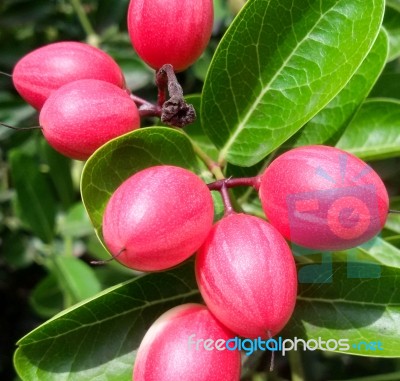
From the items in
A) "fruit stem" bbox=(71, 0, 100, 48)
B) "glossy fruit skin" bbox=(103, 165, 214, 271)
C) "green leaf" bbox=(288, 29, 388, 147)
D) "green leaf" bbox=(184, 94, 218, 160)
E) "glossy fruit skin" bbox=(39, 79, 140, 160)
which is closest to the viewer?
"glossy fruit skin" bbox=(103, 165, 214, 271)

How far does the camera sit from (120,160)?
1.20 metres

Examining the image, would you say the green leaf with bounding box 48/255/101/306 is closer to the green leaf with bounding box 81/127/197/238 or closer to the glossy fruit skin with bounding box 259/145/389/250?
the green leaf with bounding box 81/127/197/238

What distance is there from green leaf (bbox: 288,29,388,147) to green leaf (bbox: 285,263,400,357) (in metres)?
0.29

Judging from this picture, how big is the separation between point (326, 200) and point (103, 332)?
1.62 feet

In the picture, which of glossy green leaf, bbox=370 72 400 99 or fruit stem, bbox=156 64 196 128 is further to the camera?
glossy green leaf, bbox=370 72 400 99

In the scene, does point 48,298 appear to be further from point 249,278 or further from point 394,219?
point 249,278

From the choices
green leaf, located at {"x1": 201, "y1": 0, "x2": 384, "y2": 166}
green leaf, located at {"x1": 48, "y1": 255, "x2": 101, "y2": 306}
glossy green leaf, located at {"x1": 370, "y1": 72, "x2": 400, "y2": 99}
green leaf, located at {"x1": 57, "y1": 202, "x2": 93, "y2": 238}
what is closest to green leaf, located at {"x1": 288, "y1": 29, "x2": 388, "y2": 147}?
Answer: green leaf, located at {"x1": 201, "y1": 0, "x2": 384, "y2": 166}

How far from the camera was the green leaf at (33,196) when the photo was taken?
205 centimetres

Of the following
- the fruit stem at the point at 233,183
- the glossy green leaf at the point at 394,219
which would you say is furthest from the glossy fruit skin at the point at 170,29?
the glossy green leaf at the point at 394,219

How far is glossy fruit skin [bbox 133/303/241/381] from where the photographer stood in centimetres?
107

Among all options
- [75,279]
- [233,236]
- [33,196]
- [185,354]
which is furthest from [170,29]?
[33,196]

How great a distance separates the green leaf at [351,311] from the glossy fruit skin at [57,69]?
553 millimetres

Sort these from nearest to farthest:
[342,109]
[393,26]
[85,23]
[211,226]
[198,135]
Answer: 1. [211,226]
2. [342,109]
3. [198,135]
4. [393,26]
5. [85,23]

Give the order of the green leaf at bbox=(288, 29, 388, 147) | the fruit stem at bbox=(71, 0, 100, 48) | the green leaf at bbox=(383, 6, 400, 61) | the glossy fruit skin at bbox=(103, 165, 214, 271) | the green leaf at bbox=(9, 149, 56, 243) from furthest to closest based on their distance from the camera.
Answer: the fruit stem at bbox=(71, 0, 100, 48), the green leaf at bbox=(9, 149, 56, 243), the green leaf at bbox=(383, 6, 400, 61), the green leaf at bbox=(288, 29, 388, 147), the glossy fruit skin at bbox=(103, 165, 214, 271)
